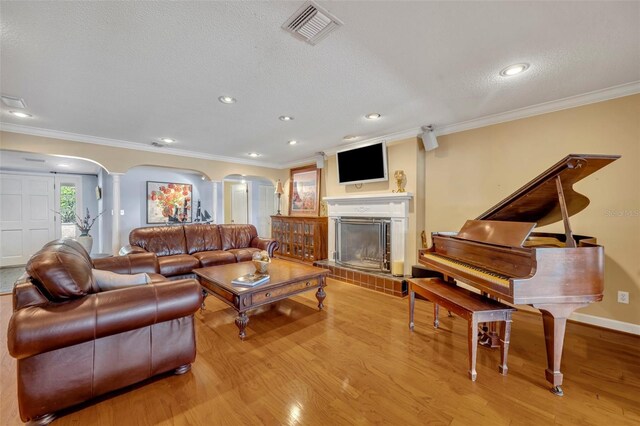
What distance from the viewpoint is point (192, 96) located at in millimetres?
2643

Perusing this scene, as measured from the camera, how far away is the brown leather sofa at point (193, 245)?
3572 mm

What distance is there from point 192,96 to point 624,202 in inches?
176

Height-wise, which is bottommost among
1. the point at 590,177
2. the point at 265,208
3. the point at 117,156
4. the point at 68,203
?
the point at 265,208

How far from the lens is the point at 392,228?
3.88 m

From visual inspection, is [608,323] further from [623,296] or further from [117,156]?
[117,156]

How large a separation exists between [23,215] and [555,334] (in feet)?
28.8

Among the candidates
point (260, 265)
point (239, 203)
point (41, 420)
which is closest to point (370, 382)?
point (260, 265)

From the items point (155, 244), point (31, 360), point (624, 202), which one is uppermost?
point (624, 202)

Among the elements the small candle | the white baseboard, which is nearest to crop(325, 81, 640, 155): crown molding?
the small candle

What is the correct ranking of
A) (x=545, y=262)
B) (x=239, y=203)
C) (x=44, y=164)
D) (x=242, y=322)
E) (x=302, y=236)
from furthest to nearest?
(x=239, y=203), (x=302, y=236), (x=44, y=164), (x=242, y=322), (x=545, y=262)

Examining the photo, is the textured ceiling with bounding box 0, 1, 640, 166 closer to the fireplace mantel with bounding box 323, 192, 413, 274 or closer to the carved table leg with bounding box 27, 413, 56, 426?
the fireplace mantel with bounding box 323, 192, 413, 274

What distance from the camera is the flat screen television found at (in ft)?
13.1

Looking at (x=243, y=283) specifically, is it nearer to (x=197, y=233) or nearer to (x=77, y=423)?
(x=77, y=423)

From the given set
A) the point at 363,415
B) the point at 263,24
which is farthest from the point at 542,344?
the point at 263,24
